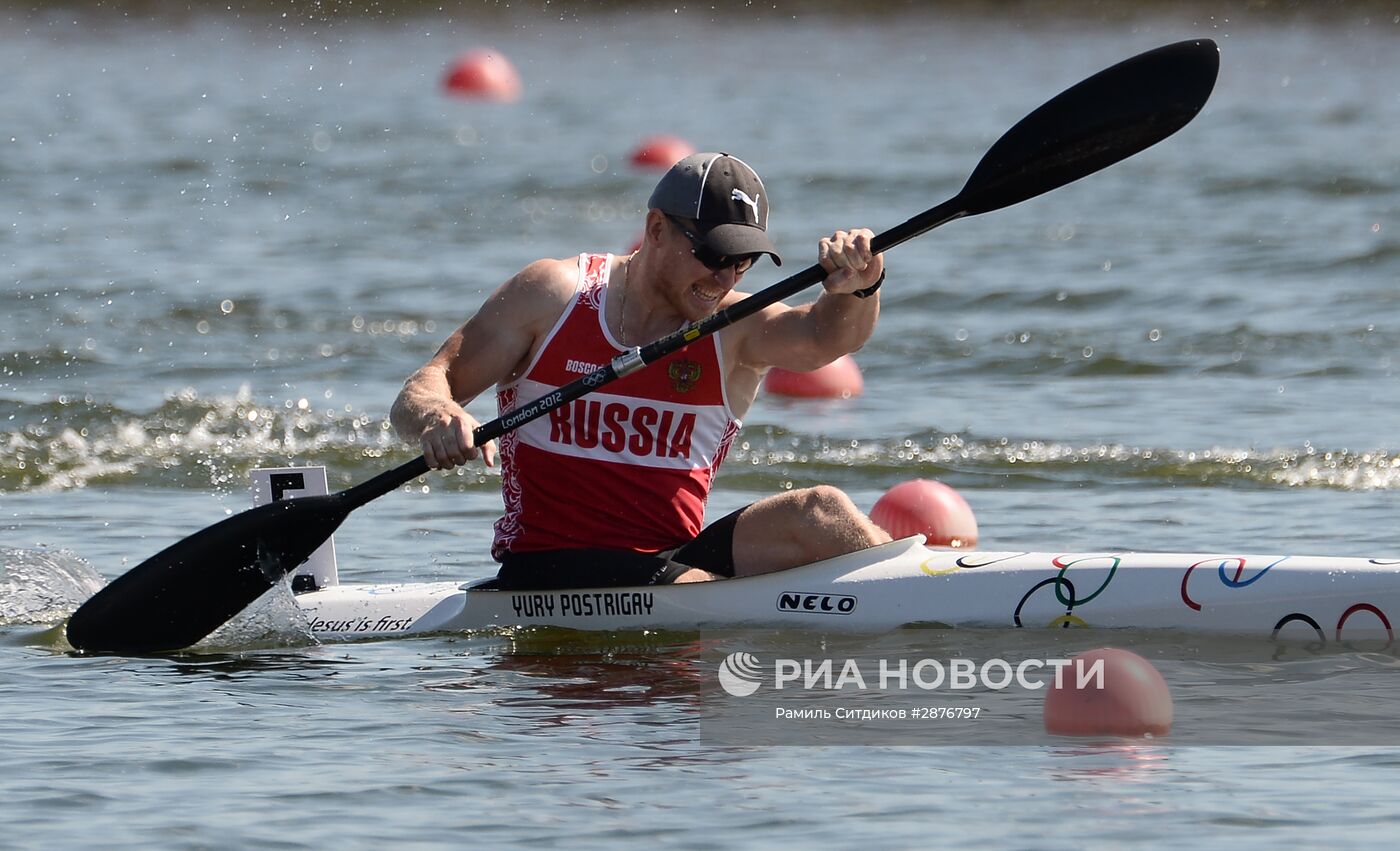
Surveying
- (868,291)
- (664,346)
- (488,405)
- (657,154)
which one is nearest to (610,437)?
(664,346)

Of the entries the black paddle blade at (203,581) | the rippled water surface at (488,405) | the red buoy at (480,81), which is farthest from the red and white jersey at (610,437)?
the red buoy at (480,81)

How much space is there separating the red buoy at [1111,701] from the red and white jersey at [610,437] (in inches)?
54.1

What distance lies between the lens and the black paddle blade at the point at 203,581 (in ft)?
19.8

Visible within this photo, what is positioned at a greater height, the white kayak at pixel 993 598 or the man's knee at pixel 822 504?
the man's knee at pixel 822 504

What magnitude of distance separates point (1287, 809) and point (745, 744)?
124 centimetres

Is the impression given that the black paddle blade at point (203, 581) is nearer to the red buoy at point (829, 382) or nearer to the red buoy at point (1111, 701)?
the red buoy at point (1111, 701)

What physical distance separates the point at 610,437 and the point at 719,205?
0.74 m

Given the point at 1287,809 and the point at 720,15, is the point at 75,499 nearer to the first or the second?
the point at 1287,809

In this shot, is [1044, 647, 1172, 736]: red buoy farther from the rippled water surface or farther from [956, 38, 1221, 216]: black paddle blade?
[956, 38, 1221, 216]: black paddle blade

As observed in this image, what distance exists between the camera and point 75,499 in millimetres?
8594

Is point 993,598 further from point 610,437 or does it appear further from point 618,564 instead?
point 610,437

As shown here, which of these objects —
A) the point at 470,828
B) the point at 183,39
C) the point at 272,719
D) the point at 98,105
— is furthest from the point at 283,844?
the point at 183,39

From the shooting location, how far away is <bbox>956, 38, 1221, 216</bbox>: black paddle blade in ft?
19.6

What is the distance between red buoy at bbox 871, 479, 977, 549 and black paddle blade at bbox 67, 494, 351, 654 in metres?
2.30
